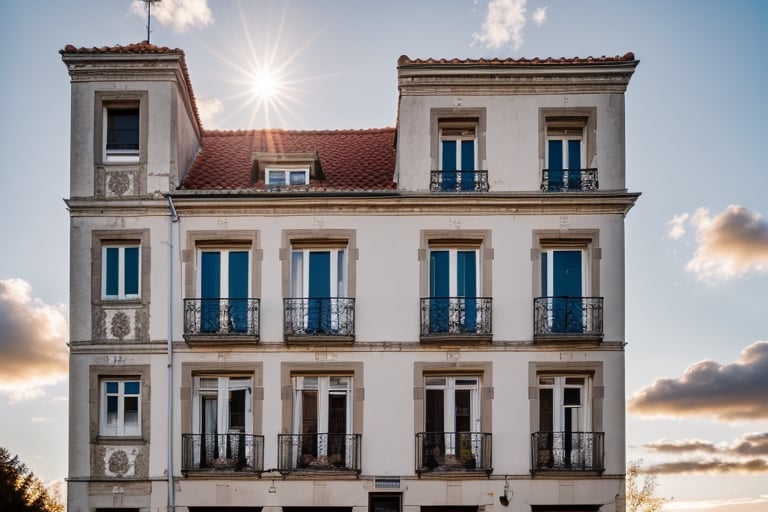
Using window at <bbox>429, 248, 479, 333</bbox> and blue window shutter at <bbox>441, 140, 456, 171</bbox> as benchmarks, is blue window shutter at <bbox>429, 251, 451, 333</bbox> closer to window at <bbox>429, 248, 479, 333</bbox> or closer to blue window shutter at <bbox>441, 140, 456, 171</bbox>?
window at <bbox>429, 248, 479, 333</bbox>

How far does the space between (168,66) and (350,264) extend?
6.79 m

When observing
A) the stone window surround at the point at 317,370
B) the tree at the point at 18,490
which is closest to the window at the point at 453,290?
the stone window surround at the point at 317,370

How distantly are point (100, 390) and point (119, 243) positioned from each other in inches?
142

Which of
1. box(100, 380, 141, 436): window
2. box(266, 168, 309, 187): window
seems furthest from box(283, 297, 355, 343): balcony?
box(100, 380, 141, 436): window

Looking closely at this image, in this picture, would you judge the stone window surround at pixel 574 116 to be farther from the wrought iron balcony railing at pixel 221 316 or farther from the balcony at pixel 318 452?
the balcony at pixel 318 452

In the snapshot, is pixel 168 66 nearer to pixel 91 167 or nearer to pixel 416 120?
pixel 91 167

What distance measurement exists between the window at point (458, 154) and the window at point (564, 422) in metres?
5.23

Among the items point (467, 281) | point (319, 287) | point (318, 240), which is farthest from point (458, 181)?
point (319, 287)

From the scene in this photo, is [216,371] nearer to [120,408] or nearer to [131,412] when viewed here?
[131,412]

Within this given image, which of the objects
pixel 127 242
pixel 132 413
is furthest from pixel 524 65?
pixel 132 413

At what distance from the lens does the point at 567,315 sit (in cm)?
2050

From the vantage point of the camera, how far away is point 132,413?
20578 mm

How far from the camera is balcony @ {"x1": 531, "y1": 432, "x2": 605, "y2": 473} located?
20062 mm

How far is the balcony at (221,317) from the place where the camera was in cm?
2050
